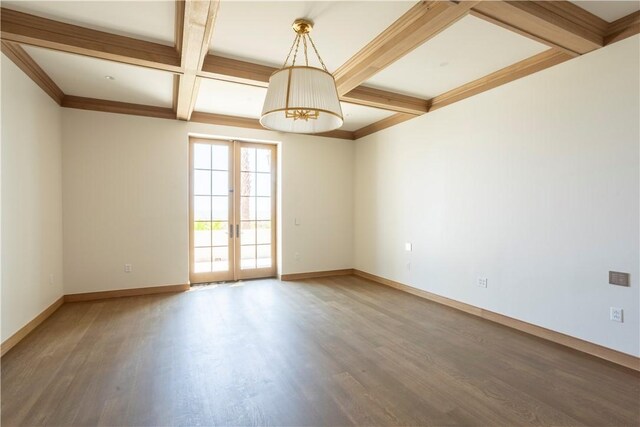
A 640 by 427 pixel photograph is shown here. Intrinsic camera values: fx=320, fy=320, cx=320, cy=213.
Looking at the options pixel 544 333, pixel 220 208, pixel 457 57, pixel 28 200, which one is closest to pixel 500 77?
pixel 457 57

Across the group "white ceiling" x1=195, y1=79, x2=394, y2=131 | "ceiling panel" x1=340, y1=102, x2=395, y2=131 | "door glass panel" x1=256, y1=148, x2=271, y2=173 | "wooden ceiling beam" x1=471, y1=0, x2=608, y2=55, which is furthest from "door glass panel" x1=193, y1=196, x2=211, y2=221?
"wooden ceiling beam" x1=471, y1=0, x2=608, y2=55

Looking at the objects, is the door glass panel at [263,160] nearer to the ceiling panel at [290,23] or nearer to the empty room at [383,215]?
the empty room at [383,215]

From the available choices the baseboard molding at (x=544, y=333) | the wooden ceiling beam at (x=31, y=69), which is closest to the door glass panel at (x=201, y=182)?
the wooden ceiling beam at (x=31, y=69)

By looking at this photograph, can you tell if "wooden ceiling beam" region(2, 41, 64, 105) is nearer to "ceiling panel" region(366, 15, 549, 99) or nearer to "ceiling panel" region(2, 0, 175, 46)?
"ceiling panel" region(2, 0, 175, 46)

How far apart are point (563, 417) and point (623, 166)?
2.03 metres

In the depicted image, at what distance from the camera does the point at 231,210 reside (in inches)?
Answer: 215

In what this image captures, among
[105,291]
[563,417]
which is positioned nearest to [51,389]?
[105,291]

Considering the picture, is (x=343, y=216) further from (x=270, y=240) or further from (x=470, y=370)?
(x=470, y=370)

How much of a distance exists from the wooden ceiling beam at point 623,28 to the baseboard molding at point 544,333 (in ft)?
8.46

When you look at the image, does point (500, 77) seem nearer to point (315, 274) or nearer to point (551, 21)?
point (551, 21)

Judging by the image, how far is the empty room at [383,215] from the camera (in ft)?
7.36

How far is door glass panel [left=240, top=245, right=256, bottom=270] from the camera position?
5602 millimetres

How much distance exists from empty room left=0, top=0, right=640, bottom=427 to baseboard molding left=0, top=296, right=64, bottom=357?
0.03 metres

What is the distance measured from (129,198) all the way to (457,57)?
15.0ft
